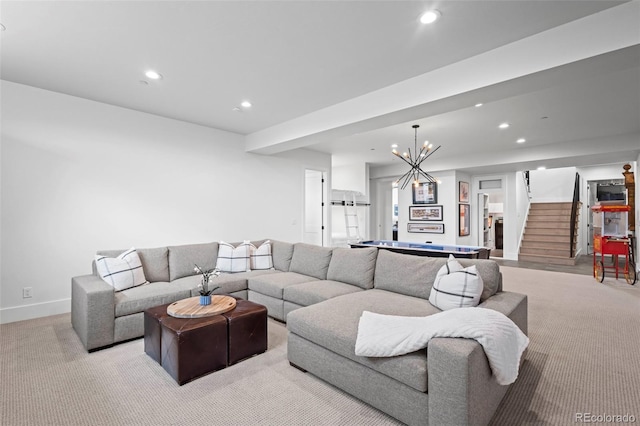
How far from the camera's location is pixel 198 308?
265 cm

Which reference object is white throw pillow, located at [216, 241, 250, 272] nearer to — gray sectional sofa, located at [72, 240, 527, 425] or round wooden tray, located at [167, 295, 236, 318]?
gray sectional sofa, located at [72, 240, 527, 425]

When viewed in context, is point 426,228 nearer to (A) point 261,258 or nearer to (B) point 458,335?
(A) point 261,258

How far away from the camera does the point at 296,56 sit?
9.68ft

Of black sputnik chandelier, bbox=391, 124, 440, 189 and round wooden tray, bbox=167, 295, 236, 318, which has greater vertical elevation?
black sputnik chandelier, bbox=391, 124, 440, 189

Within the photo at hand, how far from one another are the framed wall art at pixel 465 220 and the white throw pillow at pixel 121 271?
315 inches

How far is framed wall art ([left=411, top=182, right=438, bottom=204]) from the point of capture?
8891 millimetres

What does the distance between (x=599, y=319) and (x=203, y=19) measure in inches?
206

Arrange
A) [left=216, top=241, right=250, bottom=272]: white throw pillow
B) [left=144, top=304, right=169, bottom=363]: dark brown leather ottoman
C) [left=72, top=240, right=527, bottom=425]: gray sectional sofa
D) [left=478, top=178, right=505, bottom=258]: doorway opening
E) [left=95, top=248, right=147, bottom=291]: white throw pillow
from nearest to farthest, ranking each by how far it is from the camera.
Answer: [left=72, top=240, right=527, bottom=425]: gray sectional sofa, [left=144, top=304, right=169, bottom=363]: dark brown leather ottoman, [left=95, top=248, right=147, bottom=291]: white throw pillow, [left=216, top=241, right=250, bottom=272]: white throw pillow, [left=478, top=178, right=505, bottom=258]: doorway opening

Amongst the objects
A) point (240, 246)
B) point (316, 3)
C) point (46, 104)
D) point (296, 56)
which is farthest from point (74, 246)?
point (316, 3)

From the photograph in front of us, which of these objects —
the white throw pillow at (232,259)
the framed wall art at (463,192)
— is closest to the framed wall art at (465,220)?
the framed wall art at (463,192)

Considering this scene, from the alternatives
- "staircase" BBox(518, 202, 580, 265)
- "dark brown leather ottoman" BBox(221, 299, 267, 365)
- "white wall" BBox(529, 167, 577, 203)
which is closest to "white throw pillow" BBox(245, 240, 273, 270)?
"dark brown leather ottoman" BBox(221, 299, 267, 365)

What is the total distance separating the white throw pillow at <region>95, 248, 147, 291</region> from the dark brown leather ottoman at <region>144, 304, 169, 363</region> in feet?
2.60

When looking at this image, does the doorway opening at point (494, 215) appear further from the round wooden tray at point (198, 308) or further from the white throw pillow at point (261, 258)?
the round wooden tray at point (198, 308)

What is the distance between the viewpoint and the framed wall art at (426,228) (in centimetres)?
881
